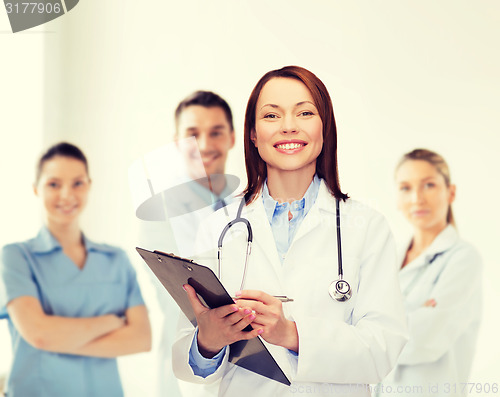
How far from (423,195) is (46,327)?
4.90ft

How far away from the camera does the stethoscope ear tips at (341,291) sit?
4.52 feet

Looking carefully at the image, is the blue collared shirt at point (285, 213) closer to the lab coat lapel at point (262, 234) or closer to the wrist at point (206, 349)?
the lab coat lapel at point (262, 234)

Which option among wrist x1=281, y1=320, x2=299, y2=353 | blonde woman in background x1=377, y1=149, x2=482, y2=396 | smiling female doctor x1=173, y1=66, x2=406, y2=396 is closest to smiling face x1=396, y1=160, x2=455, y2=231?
blonde woman in background x1=377, y1=149, x2=482, y2=396

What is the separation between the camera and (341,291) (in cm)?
138

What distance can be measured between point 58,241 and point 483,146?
65.2 inches

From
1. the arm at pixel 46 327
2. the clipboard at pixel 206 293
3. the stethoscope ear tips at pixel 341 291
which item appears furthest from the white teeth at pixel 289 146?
the arm at pixel 46 327

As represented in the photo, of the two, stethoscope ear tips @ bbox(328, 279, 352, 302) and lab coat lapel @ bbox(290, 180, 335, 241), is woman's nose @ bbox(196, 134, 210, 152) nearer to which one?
lab coat lapel @ bbox(290, 180, 335, 241)

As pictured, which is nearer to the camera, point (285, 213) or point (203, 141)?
point (285, 213)

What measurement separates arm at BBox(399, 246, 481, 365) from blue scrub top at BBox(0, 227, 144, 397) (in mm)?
1024

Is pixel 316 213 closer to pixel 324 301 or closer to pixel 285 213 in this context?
pixel 285 213

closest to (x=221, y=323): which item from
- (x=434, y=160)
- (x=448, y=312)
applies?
(x=448, y=312)

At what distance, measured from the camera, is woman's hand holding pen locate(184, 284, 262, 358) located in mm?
1227

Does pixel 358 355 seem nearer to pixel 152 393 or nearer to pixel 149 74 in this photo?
pixel 152 393

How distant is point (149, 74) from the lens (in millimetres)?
2217
